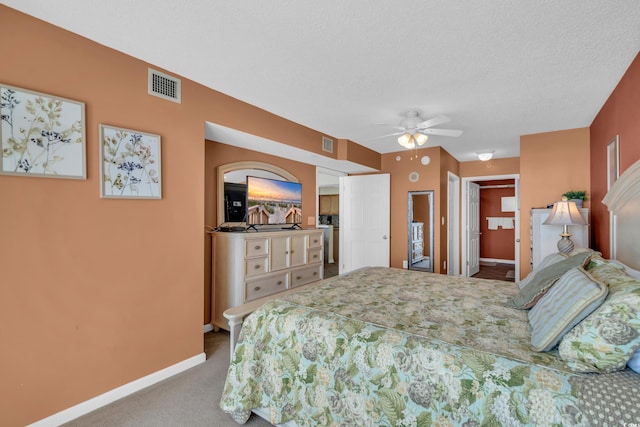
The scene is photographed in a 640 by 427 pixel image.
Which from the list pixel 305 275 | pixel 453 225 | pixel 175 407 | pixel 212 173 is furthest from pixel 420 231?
pixel 175 407

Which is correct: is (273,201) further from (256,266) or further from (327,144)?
(327,144)

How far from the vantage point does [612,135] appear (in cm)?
268

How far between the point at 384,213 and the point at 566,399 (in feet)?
13.6

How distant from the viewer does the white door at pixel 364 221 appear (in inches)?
201

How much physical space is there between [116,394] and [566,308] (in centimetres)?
283

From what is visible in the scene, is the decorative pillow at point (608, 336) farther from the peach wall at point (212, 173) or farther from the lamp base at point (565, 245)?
the peach wall at point (212, 173)

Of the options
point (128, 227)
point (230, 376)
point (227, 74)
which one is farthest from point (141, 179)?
point (230, 376)

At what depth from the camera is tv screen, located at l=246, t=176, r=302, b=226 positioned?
3.48 m

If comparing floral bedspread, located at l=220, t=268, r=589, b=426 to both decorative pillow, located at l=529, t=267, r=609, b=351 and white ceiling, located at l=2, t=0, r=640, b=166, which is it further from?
white ceiling, located at l=2, t=0, r=640, b=166

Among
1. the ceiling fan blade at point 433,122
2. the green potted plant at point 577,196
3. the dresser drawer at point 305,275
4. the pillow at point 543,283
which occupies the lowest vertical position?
the dresser drawer at point 305,275

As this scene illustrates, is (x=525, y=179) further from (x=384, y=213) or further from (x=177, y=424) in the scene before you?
(x=177, y=424)

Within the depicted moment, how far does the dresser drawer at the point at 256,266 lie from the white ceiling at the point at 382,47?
1440 mm

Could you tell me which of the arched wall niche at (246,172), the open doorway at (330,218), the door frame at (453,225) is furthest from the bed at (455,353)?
the open doorway at (330,218)

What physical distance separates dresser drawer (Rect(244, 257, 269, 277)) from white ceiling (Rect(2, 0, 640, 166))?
4.72 feet
